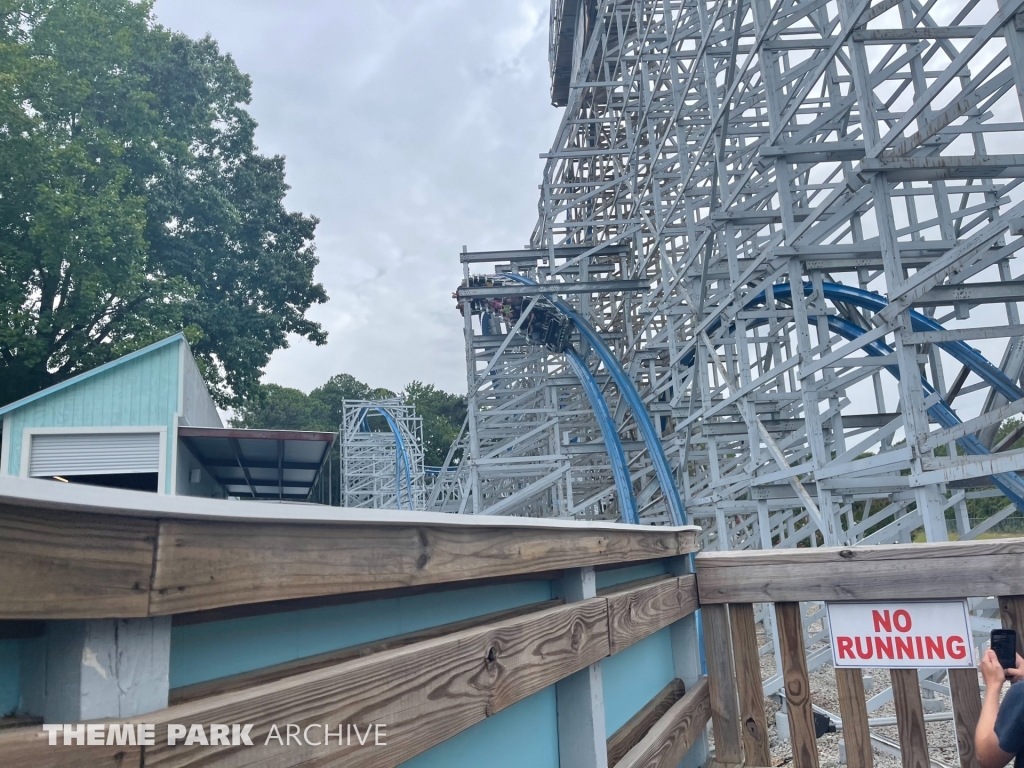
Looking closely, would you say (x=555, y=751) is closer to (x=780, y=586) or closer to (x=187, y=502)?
(x=780, y=586)

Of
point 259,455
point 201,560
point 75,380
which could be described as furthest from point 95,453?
A: point 201,560

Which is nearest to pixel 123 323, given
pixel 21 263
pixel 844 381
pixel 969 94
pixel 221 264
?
pixel 21 263

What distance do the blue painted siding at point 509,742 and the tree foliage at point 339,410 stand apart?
50624 millimetres

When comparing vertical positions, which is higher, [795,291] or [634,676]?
[795,291]

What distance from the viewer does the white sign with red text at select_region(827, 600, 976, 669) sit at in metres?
1.94

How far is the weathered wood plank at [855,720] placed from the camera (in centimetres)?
203

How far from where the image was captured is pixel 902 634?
6.64 ft

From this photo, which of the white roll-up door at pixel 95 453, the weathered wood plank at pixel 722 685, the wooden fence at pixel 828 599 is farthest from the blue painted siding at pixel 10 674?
the white roll-up door at pixel 95 453

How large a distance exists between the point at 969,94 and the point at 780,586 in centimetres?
465

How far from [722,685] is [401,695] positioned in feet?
5.09

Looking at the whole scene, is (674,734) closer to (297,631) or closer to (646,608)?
(646,608)

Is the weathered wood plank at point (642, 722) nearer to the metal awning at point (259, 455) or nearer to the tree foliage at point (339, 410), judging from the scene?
the metal awning at point (259, 455)

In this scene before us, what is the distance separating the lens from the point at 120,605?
2.40ft

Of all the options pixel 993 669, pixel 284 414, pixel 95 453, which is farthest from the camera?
pixel 284 414
